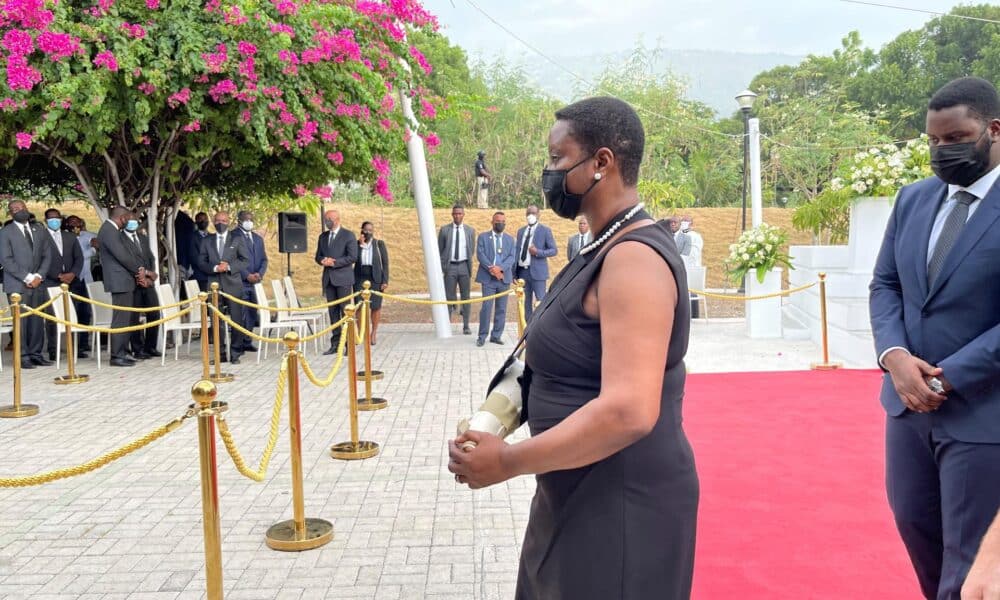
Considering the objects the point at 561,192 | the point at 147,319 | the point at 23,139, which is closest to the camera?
the point at 561,192

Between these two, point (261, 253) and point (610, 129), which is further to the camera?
point (261, 253)

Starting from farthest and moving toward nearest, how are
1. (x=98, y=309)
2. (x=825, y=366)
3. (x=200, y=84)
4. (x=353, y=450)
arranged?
(x=98, y=309)
(x=200, y=84)
(x=825, y=366)
(x=353, y=450)

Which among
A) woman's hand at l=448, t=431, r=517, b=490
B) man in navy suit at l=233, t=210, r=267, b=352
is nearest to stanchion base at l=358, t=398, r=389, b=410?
man in navy suit at l=233, t=210, r=267, b=352

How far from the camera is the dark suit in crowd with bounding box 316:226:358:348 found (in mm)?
12477

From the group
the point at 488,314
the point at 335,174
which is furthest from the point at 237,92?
the point at 488,314

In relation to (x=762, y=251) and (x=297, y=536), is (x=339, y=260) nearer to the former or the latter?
(x=762, y=251)

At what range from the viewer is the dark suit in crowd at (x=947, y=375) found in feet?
8.47

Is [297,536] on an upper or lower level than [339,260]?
lower

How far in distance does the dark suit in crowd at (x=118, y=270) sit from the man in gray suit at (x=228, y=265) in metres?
0.99

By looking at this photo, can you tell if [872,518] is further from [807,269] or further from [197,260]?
[197,260]

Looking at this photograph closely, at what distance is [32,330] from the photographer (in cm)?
1141

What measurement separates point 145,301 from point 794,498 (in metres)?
9.99

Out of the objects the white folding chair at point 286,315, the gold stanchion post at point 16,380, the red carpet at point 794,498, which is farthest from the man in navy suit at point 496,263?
the gold stanchion post at point 16,380

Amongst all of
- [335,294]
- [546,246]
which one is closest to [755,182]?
[546,246]
